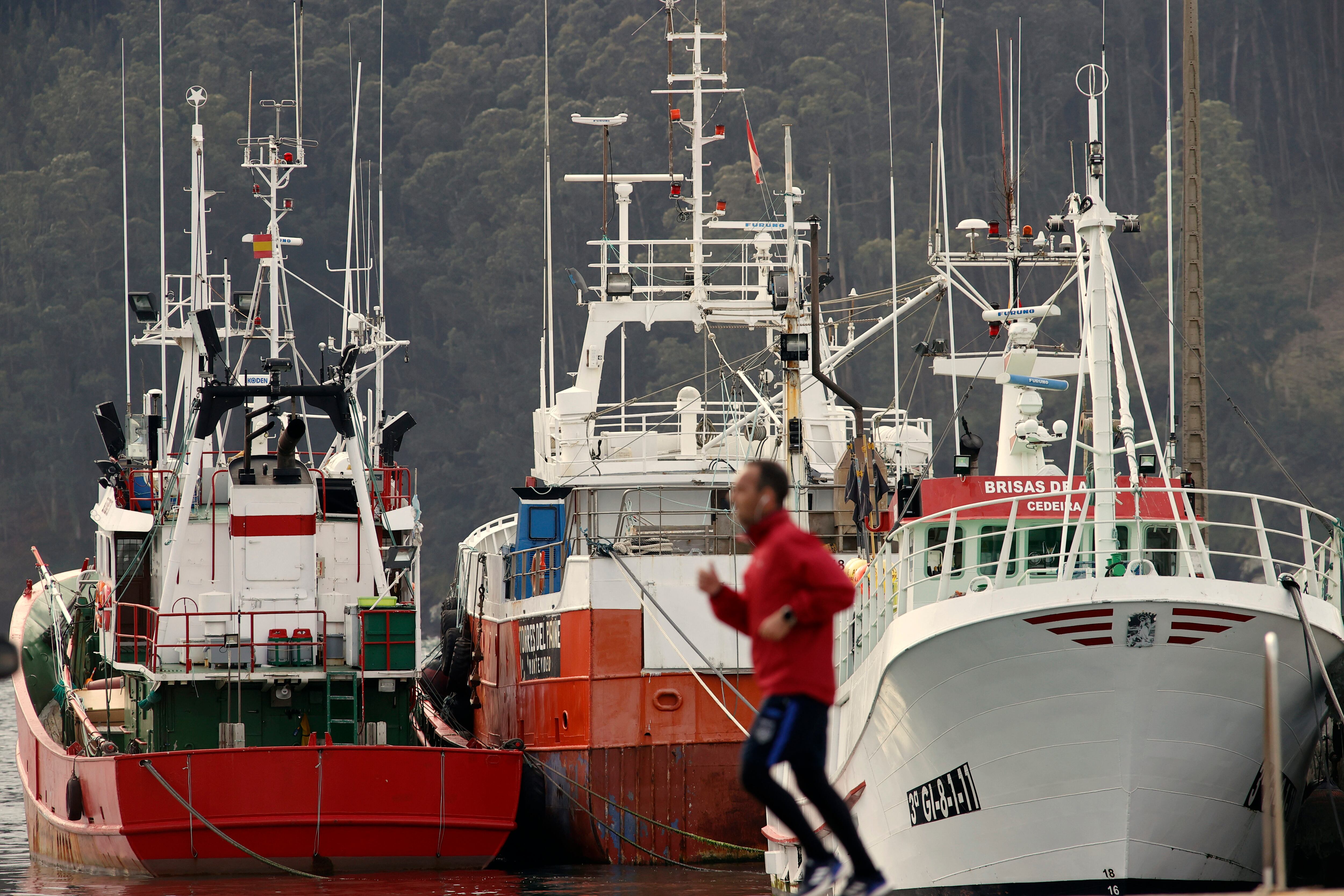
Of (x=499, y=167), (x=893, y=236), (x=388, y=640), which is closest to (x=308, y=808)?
(x=388, y=640)

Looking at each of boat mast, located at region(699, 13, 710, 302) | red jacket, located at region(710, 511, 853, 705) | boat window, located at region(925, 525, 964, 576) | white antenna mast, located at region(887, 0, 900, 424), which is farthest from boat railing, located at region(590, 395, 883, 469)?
red jacket, located at region(710, 511, 853, 705)

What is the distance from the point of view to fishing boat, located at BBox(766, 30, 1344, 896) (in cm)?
1316

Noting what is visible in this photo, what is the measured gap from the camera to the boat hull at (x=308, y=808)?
17.8m

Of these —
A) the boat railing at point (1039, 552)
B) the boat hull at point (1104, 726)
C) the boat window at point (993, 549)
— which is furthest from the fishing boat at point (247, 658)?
the boat hull at point (1104, 726)

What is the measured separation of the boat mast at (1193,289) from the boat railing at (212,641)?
9852 mm

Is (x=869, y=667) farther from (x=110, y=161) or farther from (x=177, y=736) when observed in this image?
(x=110, y=161)

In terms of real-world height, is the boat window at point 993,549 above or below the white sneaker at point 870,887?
above

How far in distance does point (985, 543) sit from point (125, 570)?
1093cm

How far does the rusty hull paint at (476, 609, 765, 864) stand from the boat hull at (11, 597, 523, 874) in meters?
1.99

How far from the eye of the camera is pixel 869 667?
15.5 meters

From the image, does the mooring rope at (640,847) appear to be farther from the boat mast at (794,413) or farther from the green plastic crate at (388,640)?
the boat mast at (794,413)

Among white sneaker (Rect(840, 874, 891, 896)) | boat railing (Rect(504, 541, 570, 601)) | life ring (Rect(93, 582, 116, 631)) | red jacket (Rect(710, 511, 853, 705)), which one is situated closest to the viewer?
red jacket (Rect(710, 511, 853, 705))

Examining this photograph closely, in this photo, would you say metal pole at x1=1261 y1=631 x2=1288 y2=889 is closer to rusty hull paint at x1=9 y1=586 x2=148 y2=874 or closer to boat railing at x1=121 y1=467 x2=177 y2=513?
rusty hull paint at x1=9 y1=586 x2=148 y2=874

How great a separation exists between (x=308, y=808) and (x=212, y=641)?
2.97 meters
